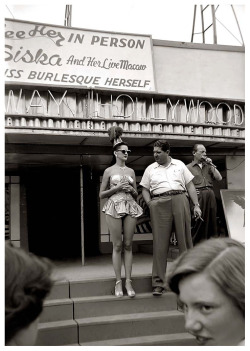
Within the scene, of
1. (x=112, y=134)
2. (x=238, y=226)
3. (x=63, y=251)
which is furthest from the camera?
(x=63, y=251)

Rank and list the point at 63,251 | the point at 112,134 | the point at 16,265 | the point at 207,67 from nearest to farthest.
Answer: the point at 16,265 → the point at 112,134 → the point at 207,67 → the point at 63,251

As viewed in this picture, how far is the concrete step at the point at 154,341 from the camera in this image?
117 inches

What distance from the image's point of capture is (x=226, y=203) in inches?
208

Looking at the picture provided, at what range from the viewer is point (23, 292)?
903 mm

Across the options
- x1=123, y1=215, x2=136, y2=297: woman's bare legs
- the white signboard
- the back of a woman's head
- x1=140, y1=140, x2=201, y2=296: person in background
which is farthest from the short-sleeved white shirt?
the back of a woman's head

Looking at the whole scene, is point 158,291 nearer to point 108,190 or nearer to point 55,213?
point 108,190

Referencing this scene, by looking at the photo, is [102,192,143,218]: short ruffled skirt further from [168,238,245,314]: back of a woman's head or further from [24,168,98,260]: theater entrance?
[24,168,98,260]: theater entrance

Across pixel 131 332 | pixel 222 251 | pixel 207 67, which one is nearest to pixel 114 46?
pixel 207 67

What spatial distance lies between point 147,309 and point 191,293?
259 centimetres

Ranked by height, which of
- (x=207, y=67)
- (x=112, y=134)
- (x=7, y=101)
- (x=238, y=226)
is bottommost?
(x=238, y=226)

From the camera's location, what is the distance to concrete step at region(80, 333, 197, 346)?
2.97m

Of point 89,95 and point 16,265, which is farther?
point 89,95

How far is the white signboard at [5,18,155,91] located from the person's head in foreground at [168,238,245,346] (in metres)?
4.20

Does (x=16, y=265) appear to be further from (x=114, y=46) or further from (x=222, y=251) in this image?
(x=114, y=46)
